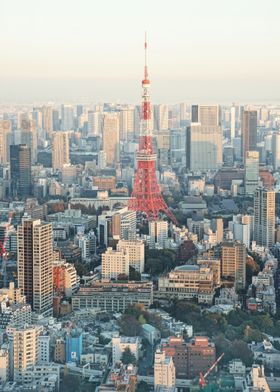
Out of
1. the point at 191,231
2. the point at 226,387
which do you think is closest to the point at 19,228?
the point at 226,387

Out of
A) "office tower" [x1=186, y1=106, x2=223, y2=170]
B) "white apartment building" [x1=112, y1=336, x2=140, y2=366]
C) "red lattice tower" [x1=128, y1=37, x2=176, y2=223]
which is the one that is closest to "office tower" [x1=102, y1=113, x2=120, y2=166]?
"office tower" [x1=186, y1=106, x2=223, y2=170]

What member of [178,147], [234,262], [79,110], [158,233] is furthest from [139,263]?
[178,147]

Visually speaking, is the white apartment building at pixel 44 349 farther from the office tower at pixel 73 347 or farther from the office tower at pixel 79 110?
the office tower at pixel 79 110

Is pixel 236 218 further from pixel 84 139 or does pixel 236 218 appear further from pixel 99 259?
pixel 84 139

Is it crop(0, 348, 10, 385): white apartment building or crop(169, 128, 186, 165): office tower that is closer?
crop(0, 348, 10, 385): white apartment building

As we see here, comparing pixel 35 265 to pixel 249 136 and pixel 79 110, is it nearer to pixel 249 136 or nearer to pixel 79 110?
pixel 79 110

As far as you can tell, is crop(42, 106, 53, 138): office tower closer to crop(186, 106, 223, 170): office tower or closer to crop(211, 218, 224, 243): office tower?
crop(186, 106, 223, 170): office tower
